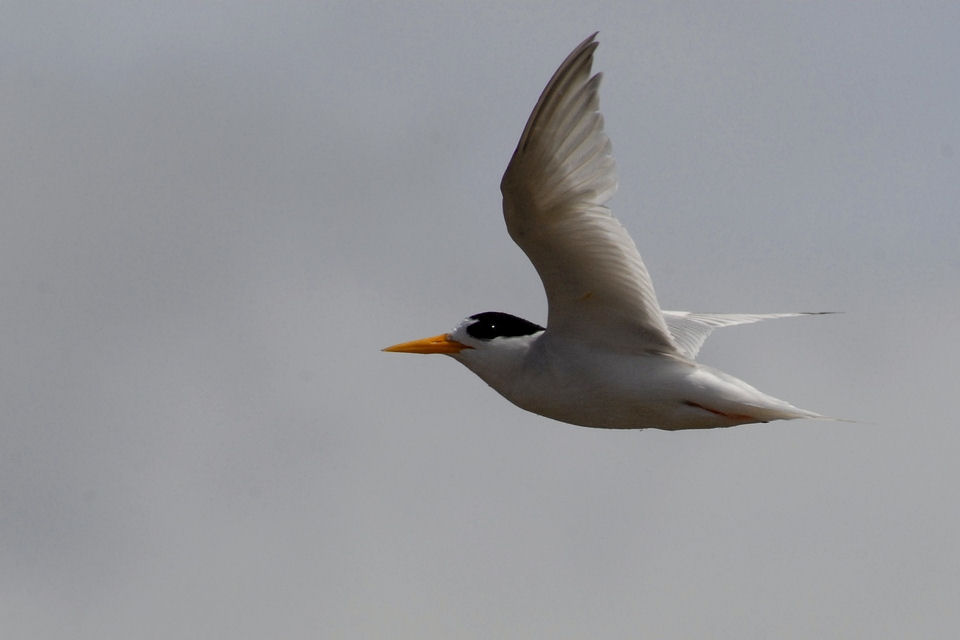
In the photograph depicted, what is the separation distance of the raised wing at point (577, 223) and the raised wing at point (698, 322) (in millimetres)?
2336

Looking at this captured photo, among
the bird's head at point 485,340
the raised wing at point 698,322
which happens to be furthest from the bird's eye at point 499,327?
the raised wing at point 698,322

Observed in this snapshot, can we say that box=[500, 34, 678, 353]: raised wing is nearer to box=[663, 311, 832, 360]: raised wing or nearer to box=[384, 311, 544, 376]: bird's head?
box=[384, 311, 544, 376]: bird's head

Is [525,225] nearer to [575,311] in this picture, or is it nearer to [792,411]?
[575,311]

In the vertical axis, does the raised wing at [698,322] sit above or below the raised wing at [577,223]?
below

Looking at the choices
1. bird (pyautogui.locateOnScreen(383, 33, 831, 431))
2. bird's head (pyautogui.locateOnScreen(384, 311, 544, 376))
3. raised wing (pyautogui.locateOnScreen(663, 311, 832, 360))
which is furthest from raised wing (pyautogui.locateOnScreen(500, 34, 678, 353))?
raised wing (pyautogui.locateOnScreen(663, 311, 832, 360))

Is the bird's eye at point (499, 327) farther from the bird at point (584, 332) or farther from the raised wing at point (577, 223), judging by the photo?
the raised wing at point (577, 223)

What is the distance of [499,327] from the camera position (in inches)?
472

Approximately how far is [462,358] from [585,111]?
3.04 metres

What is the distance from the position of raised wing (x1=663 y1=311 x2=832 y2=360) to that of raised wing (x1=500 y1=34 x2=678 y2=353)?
2336 millimetres

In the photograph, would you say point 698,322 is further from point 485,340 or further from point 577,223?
point 577,223

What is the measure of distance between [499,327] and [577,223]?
5.56 feet

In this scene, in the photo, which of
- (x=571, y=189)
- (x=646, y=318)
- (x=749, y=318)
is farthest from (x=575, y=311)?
(x=749, y=318)

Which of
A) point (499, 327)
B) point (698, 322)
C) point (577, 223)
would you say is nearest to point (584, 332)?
point (499, 327)

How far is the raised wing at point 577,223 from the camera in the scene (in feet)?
32.1
